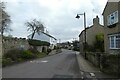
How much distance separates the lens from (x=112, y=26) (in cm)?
2577

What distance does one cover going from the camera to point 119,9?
23906 mm

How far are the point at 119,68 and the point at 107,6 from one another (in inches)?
574

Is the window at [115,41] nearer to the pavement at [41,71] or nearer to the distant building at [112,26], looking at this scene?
the distant building at [112,26]

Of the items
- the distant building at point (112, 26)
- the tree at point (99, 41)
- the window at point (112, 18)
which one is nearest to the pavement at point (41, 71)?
the distant building at point (112, 26)

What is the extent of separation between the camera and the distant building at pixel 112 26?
80.1 feet

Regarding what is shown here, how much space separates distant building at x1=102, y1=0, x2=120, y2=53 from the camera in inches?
961

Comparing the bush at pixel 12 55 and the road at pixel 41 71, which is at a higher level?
the bush at pixel 12 55

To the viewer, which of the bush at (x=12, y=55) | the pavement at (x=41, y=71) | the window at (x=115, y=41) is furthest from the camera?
the bush at (x=12, y=55)

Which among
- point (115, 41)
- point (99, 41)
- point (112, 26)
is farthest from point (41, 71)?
point (99, 41)

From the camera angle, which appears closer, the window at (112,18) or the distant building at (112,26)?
the distant building at (112,26)

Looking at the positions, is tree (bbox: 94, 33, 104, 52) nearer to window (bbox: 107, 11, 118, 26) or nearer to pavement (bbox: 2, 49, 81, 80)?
window (bbox: 107, 11, 118, 26)

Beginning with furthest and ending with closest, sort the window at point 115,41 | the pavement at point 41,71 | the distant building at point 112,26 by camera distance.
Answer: the window at point 115,41 → the distant building at point 112,26 → the pavement at point 41,71

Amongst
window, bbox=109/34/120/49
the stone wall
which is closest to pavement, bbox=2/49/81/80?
the stone wall

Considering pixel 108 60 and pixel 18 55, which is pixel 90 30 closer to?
pixel 18 55
